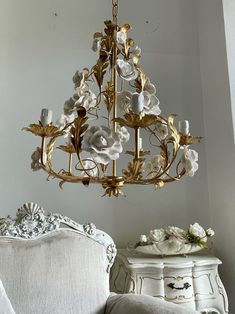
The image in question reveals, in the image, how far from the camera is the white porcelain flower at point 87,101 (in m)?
1.12

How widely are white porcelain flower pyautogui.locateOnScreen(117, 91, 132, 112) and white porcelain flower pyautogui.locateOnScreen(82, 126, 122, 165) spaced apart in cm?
34

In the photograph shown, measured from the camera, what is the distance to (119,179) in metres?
1.06

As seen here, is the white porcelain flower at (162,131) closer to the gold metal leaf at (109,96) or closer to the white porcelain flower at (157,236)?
the gold metal leaf at (109,96)

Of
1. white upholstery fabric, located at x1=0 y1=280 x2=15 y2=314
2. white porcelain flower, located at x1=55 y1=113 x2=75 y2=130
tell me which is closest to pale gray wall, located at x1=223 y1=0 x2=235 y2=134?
Result: white porcelain flower, located at x1=55 y1=113 x2=75 y2=130

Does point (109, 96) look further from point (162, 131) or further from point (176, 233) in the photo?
point (176, 233)

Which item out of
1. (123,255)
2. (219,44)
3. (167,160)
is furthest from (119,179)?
(219,44)

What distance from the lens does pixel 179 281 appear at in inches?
69.1

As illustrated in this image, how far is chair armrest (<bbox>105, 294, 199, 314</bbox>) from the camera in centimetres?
121

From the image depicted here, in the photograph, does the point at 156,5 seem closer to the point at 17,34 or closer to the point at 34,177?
the point at 17,34

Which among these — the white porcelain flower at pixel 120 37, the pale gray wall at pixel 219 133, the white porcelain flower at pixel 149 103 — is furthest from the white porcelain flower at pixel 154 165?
the pale gray wall at pixel 219 133

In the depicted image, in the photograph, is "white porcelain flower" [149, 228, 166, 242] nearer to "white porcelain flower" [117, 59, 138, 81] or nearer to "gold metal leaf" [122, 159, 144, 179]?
"gold metal leaf" [122, 159, 144, 179]

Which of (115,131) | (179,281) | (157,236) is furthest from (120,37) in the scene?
(179,281)

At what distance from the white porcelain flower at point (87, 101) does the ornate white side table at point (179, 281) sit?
3.06 ft

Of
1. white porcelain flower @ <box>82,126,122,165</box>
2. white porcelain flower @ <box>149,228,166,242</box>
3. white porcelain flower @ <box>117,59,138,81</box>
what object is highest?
white porcelain flower @ <box>117,59,138,81</box>
